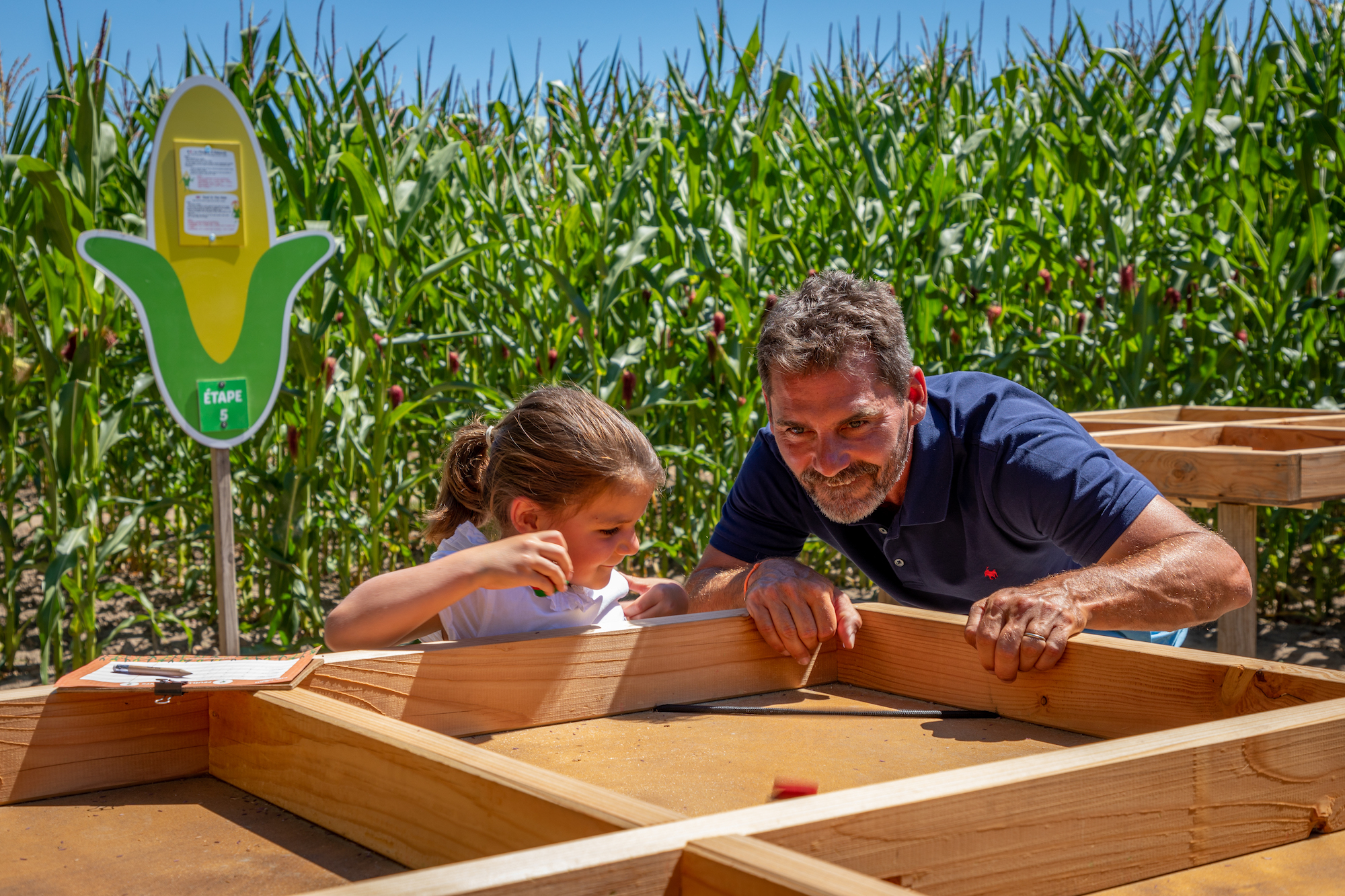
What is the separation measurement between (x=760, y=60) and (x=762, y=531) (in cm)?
320

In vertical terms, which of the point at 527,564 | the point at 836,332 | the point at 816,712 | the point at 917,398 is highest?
the point at 836,332

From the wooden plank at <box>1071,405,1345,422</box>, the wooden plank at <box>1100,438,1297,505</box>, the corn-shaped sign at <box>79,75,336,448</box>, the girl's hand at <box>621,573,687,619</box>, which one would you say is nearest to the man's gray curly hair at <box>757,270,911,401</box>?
the girl's hand at <box>621,573,687,619</box>

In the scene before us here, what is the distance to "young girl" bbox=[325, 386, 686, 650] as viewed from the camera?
5.42 ft

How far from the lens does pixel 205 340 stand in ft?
9.17

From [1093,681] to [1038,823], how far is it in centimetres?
59

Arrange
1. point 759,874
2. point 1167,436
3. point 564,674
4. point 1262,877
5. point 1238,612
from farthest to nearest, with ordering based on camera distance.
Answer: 1. point 1167,436
2. point 1238,612
3. point 564,674
4. point 1262,877
5. point 759,874

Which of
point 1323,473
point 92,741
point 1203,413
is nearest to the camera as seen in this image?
point 92,741

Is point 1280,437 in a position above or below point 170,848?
above

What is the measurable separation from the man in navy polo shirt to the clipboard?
70cm

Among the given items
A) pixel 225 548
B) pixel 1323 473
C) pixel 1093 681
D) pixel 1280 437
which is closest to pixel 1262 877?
pixel 1093 681

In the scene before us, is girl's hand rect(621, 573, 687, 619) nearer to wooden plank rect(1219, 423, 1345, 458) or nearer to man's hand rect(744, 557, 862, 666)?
man's hand rect(744, 557, 862, 666)

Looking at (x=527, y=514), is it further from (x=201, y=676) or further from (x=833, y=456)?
(x=201, y=676)

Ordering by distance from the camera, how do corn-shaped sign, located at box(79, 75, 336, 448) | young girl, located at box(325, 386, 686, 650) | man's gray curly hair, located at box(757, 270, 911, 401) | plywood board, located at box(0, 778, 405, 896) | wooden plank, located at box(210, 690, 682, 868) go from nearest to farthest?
1. wooden plank, located at box(210, 690, 682, 868)
2. plywood board, located at box(0, 778, 405, 896)
3. young girl, located at box(325, 386, 686, 650)
4. man's gray curly hair, located at box(757, 270, 911, 401)
5. corn-shaped sign, located at box(79, 75, 336, 448)

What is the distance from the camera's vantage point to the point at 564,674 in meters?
1.54
